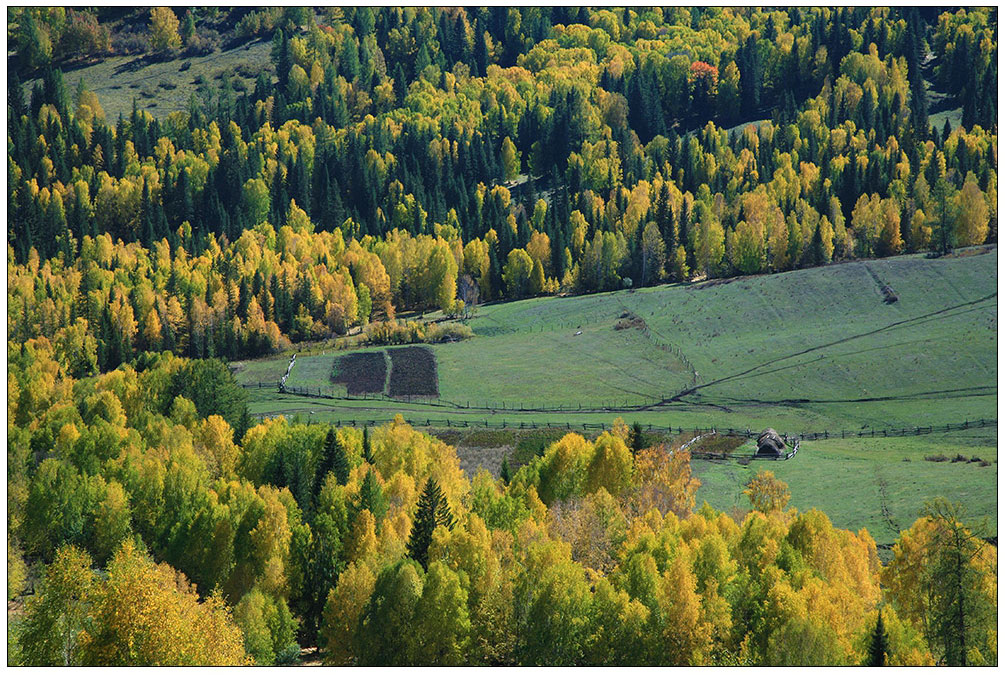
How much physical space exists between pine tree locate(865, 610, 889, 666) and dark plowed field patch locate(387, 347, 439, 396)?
89817 mm

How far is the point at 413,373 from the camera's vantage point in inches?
5984

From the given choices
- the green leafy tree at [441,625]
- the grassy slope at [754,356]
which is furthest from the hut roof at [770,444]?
the green leafy tree at [441,625]

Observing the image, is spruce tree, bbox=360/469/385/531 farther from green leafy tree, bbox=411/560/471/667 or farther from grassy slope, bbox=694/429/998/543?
grassy slope, bbox=694/429/998/543

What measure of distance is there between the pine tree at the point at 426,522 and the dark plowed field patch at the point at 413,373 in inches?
2548

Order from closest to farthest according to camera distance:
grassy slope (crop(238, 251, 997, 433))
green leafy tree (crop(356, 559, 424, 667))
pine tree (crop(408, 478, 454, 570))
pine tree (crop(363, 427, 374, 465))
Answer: green leafy tree (crop(356, 559, 424, 667)) → pine tree (crop(408, 478, 454, 570)) → pine tree (crop(363, 427, 374, 465)) → grassy slope (crop(238, 251, 997, 433))

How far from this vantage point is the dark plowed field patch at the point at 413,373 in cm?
14525

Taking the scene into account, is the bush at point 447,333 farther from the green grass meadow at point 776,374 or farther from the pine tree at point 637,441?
the pine tree at point 637,441

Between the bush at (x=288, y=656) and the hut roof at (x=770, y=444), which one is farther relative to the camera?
the hut roof at (x=770, y=444)

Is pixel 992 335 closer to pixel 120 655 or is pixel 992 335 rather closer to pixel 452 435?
pixel 452 435

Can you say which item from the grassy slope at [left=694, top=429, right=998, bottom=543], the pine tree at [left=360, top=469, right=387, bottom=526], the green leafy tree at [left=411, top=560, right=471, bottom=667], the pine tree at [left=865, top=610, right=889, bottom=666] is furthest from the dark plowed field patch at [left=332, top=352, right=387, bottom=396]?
the pine tree at [left=865, top=610, right=889, bottom=666]

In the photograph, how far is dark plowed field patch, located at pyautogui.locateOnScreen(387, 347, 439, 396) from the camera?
477ft

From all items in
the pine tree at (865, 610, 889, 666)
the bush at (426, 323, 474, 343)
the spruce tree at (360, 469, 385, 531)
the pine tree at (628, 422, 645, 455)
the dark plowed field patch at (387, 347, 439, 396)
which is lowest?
the bush at (426, 323, 474, 343)

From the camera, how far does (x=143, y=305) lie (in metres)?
183

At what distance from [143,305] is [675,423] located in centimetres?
9718
